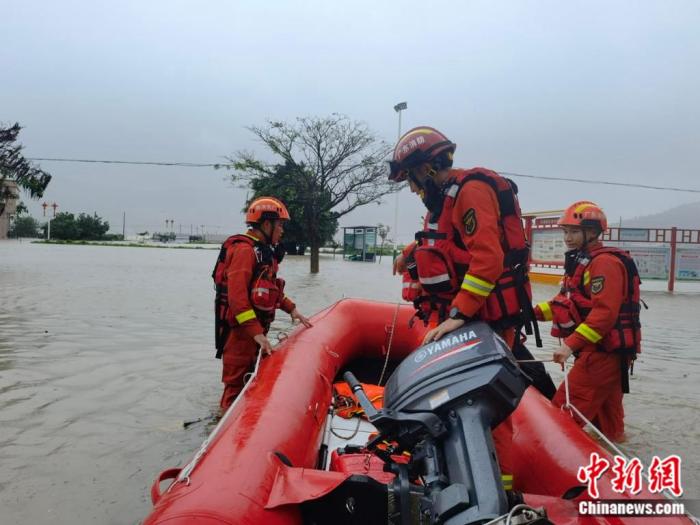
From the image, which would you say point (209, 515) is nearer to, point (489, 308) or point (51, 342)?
point (489, 308)

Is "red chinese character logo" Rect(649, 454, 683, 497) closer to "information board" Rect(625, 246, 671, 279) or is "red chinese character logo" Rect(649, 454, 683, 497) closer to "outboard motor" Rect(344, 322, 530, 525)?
"outboard motor" Rect(344, 322, 530, 525)

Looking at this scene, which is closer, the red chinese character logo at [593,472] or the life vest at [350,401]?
the red chinese character logo at [593,472]

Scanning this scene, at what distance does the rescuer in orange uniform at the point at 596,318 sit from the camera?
9.46 feet

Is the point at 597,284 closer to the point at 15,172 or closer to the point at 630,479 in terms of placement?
the point at 630,479

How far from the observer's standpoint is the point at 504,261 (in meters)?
1.95

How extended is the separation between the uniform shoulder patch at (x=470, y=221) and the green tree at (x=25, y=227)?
66.5 meters

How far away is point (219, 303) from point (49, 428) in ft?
4.23

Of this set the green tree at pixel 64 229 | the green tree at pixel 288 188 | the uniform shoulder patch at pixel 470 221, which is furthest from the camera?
the green tree at pixel 64 229

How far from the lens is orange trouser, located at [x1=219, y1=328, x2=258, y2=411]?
338 cm

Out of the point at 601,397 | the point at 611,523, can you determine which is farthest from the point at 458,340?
the point at 601,397

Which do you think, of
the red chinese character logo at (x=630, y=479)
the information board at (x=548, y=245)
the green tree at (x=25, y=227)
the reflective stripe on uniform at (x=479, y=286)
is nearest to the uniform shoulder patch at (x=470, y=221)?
the reflective stripe on uniform at (x=479, y=286)

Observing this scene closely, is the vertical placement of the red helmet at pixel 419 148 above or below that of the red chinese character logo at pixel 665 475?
above

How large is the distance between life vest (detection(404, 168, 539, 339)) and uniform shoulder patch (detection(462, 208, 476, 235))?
89mm

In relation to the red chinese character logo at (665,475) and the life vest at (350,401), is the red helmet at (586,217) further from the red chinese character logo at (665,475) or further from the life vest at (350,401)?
the red chinese character logo at (665,475)
